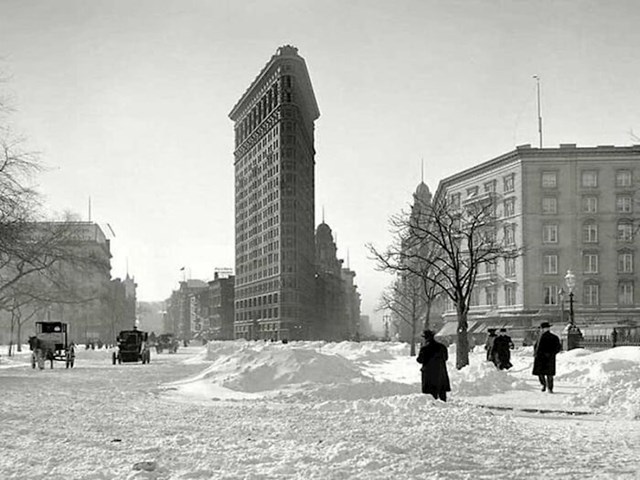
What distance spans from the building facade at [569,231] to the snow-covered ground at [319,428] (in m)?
50.8

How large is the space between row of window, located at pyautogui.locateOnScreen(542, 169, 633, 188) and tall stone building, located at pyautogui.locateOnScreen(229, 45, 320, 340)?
53641 mm

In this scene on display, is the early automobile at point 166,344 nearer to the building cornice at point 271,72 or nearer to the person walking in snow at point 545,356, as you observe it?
the person walking in snow at point 545,356

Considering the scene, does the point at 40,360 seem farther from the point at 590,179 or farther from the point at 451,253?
the point at 590,179

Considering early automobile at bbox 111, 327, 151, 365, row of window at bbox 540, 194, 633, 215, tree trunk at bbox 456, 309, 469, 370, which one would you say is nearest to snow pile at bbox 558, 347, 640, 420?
tree trunk at bbox 456, 309, 469, 370

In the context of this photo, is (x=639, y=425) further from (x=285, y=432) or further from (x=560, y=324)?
(x=560, y=324)

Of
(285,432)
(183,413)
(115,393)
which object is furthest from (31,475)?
(115,393)

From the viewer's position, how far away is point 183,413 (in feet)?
50.9

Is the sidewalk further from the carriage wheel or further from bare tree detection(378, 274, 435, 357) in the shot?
the carriage wheel

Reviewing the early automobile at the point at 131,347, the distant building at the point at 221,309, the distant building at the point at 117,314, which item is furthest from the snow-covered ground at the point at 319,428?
the distant building at the point at 221,309

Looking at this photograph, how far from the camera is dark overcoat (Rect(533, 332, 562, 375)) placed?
19.7m

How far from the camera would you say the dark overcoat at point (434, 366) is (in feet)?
53.0

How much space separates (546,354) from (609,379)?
5.98ft

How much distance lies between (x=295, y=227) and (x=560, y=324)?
63.0m

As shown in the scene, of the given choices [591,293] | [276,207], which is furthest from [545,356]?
[276,207]
